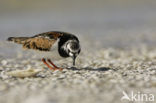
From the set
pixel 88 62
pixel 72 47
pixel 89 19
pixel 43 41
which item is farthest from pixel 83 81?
pixel 89 19

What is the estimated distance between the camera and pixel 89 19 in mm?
24719

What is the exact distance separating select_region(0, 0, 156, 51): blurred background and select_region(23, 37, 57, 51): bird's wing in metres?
5.51

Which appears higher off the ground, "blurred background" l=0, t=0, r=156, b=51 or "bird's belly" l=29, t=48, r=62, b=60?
"blurred background" l=0, t=0, r=156, b=51

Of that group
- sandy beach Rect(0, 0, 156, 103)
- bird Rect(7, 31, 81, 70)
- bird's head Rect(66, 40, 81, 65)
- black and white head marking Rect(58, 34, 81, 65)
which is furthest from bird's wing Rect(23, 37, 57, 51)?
sandy beach Rect(0, 0, 156, 103)

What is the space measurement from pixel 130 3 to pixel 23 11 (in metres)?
10.4

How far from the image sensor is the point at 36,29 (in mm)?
19281

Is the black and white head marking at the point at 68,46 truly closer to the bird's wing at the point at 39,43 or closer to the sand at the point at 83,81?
the bird's wing at the point at 39,43

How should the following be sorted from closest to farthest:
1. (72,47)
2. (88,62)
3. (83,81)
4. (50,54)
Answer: (83,81), (72,47), (50,54), (88,62)

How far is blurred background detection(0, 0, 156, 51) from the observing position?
16.8 meters

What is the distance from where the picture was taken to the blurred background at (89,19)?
1677cm

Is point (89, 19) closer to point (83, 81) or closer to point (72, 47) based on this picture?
point (72, 47)

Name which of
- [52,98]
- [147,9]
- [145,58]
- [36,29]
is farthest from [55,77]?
[147,9]

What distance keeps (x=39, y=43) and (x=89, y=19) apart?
52.8 feet

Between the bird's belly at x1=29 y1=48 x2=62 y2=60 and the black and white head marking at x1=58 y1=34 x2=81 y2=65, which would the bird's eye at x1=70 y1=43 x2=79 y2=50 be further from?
the bird's belly at x1=29 y1=48 x2=62 y2=60
